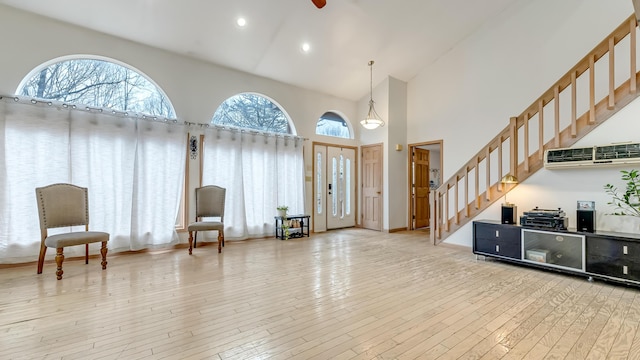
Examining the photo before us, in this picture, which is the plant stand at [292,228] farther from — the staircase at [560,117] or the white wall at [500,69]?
the white wall at [500,69]

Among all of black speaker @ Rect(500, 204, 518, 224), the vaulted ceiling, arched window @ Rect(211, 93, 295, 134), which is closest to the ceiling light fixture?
the vaulted ceiling

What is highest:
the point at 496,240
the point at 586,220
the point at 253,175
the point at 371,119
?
the point at 371,119

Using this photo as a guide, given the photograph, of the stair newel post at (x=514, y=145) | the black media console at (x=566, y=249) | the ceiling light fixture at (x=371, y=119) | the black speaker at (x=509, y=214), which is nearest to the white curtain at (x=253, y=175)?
the ceiling light fixture at (x=371, y=119)

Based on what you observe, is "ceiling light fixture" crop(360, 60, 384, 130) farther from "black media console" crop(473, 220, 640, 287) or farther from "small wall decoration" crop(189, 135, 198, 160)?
"small wall decoration" crop(189, 135, 198, 160)

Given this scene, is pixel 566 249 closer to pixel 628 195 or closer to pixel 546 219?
pixel 546 219

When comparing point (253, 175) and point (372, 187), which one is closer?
point (253, 175)

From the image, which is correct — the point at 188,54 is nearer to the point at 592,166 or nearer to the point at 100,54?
the point at 100,54

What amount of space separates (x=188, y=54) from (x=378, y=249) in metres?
4.71

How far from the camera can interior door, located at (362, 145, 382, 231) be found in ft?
22.8

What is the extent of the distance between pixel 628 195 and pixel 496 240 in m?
1.50

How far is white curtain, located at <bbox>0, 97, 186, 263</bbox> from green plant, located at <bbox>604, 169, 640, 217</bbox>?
616cm

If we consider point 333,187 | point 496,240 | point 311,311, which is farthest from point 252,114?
point 496,240

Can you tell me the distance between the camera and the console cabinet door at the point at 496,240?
4.01m

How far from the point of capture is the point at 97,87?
438 centimetres
